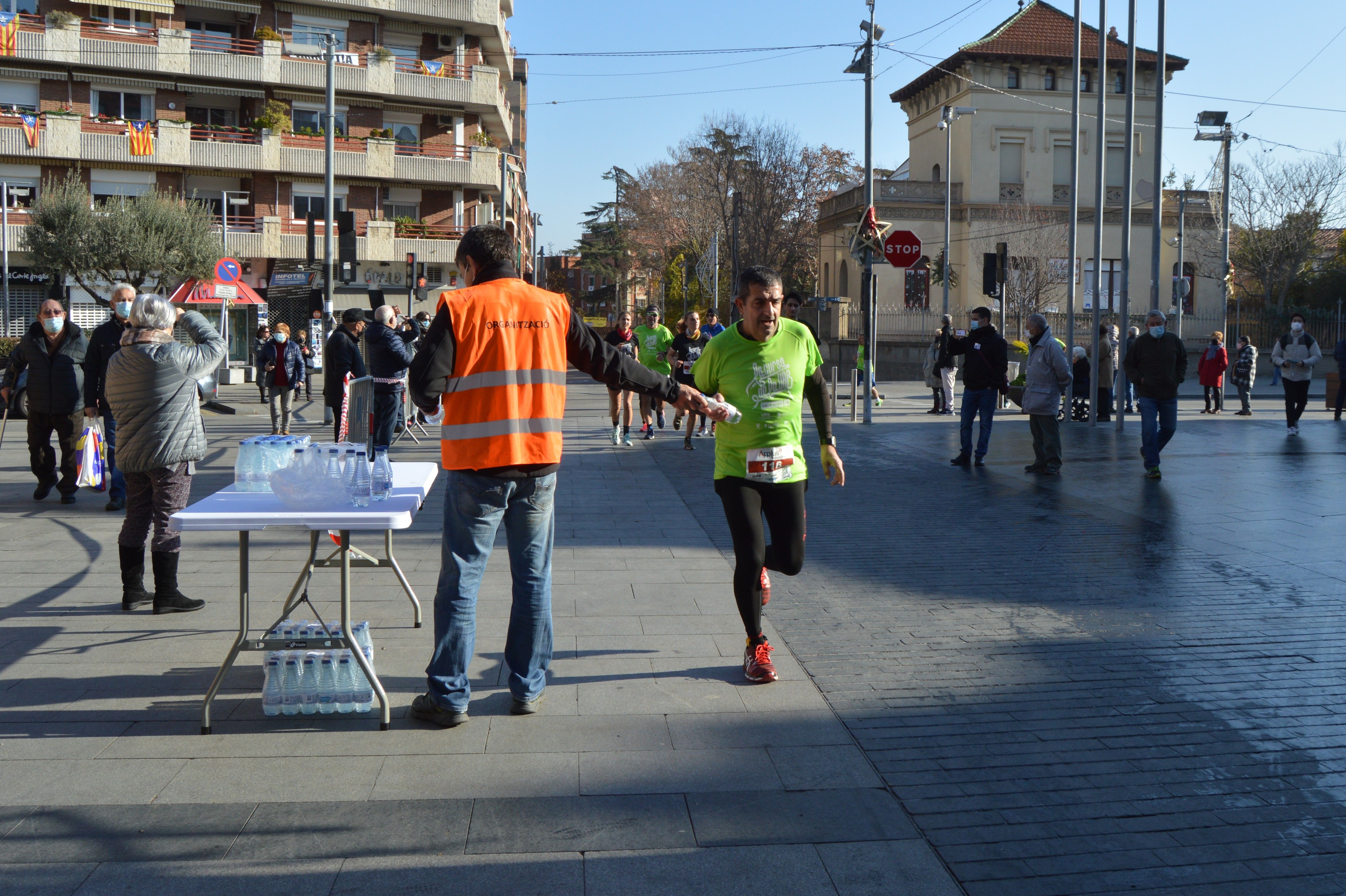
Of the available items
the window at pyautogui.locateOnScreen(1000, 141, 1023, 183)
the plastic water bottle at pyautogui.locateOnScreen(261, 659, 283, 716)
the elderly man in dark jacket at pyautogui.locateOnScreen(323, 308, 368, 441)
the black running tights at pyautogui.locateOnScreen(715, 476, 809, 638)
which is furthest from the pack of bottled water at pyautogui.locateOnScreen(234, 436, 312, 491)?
the window at pyautogui.locateOnScreen(1000, 141, 1023, 183)

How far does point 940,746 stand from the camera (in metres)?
4.40

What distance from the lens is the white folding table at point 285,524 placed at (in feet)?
14.6

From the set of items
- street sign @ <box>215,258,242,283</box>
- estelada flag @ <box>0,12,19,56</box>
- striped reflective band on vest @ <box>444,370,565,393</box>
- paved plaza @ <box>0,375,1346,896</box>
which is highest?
estelada flag @ <box>0,12,19,56</box>

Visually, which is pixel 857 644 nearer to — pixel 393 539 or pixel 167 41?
pixel 393 539

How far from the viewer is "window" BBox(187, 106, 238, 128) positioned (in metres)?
43.0

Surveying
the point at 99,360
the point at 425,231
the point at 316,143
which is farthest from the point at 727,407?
the point at 425,231

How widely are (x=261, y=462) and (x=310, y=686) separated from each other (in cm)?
108

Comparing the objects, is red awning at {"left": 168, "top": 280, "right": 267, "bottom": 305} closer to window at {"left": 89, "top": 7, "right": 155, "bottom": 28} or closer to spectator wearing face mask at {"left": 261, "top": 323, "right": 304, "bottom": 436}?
spectator wearing face mask at {"left": 261, "top": 323, "right": 304, "bottom": 436}

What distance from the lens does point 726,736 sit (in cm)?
448

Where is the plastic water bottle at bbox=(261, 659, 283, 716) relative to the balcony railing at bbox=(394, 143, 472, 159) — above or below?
below

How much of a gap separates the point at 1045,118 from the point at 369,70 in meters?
30.3

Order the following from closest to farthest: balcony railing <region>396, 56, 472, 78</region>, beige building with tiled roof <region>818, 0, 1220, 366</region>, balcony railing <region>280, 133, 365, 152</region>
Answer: balcony railing <region>280, 133, 365, 152</region>, balcony railing <region>396, 56, 472, 78</region>, beige building with tiled roof <region>818, 0, 1220, 366</region>

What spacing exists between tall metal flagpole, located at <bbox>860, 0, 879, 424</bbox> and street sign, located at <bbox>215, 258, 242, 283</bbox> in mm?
12260

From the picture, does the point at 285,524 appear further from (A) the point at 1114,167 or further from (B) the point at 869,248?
(A) the point at 1114,167
